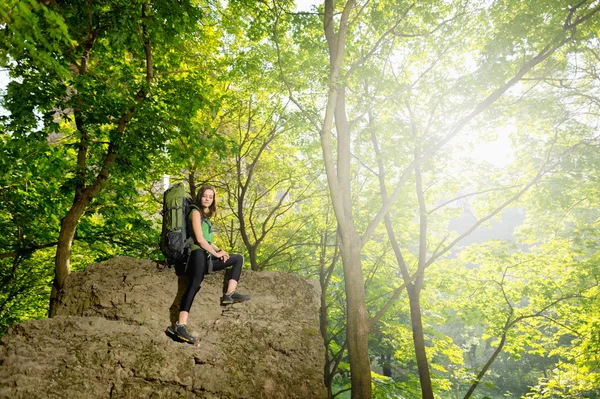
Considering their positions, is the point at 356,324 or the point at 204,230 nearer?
the point at 204,230

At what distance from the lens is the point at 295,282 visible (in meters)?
5.01

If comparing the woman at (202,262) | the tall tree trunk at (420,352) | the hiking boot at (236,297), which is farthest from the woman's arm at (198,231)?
the tall tree trunk at (420,352)

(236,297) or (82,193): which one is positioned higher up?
(82,193)

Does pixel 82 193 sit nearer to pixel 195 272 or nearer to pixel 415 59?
pixel 195 272

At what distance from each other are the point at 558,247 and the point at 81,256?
56.4 ft

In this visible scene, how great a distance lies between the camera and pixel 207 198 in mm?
4375

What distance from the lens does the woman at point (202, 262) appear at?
3865 mm

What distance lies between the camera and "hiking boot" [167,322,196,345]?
3.75 m

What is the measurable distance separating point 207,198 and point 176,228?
630 mm

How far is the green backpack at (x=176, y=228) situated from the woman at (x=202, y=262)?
0.11m

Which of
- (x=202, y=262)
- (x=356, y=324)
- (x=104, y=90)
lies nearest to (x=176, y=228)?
(x=202, y=262)

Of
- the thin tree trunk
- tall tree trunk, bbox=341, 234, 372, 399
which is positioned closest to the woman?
tall tree trunk, bbox=341, 234, 372, 399

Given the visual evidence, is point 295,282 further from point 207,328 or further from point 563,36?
point 563,36

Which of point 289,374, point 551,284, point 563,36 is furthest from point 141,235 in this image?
point 551,284
